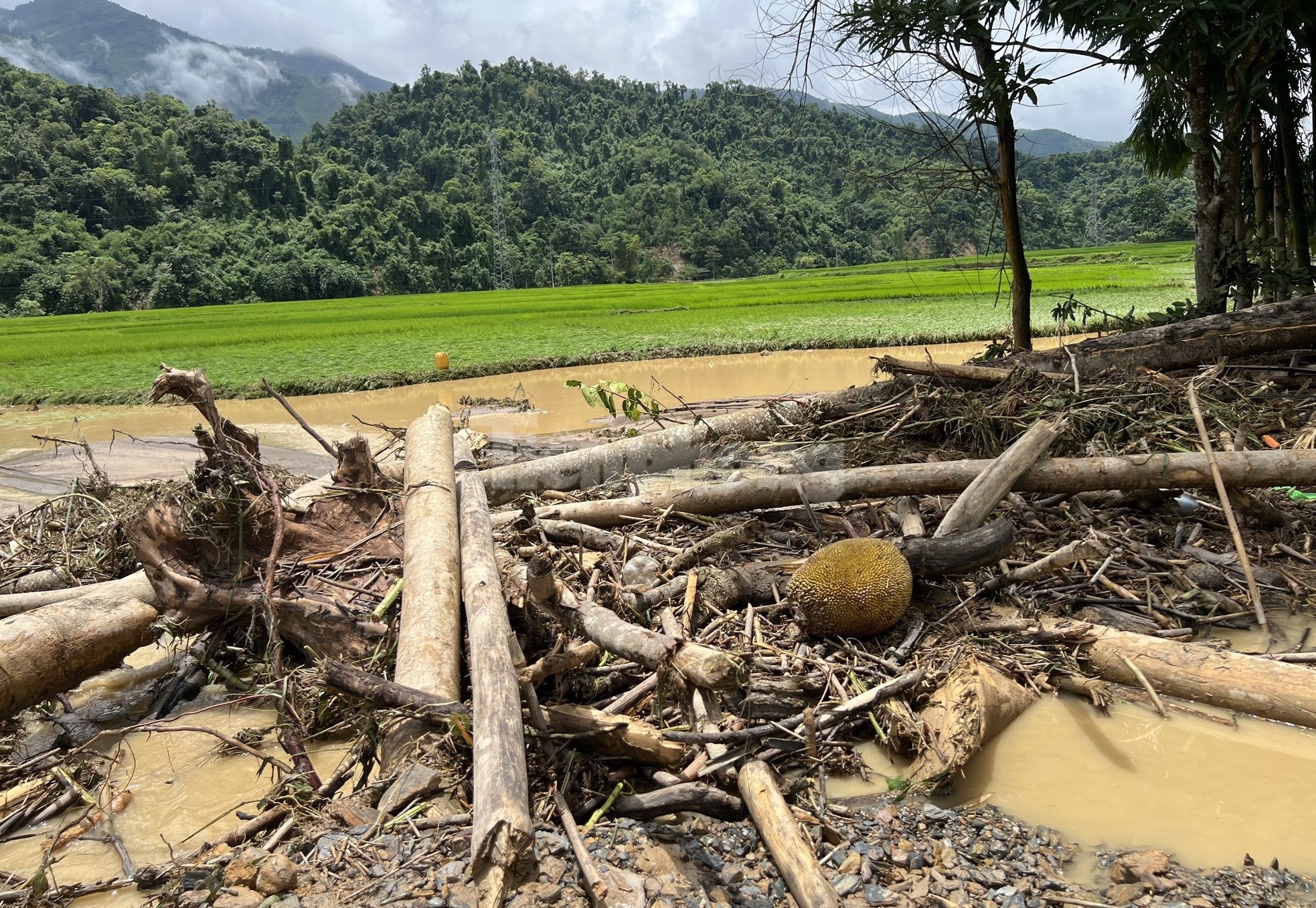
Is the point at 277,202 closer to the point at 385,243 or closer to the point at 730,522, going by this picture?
the point at 385,243

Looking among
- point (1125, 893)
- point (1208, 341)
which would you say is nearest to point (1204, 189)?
point (1208, 341)

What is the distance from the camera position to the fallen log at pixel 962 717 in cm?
315

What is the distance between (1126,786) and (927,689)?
31.8 inches

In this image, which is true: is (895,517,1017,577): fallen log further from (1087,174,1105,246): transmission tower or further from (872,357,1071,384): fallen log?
(1087,174,1105,246): transmission tower

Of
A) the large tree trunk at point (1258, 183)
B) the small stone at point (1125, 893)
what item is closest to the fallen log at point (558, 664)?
the small stone at point (1125, 893)

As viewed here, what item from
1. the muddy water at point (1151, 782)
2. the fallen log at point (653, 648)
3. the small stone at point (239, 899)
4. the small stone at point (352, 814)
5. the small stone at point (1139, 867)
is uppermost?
the fallen log at point (653, 648)

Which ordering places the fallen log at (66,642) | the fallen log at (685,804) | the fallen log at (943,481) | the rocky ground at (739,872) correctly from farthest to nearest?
1. the fallen log at (943,481)
2. the fallen log at (66,642)
3. the fallen log at (685,804)
4. the rocky ground at (739,872)

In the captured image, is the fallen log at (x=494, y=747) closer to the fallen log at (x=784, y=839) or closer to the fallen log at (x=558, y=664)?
the fallen log at (x=558, y=664)

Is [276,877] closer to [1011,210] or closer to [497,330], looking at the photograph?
[1011,210]

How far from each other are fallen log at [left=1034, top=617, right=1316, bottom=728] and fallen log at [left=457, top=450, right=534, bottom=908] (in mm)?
2613

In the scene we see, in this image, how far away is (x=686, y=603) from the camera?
4.10 m

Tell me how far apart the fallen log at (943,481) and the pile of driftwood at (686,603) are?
0.07ft

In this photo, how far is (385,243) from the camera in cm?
6003

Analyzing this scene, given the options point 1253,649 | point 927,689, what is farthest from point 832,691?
point 1253,649
